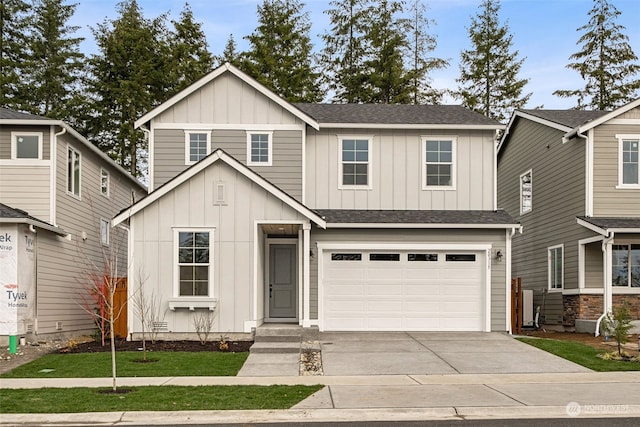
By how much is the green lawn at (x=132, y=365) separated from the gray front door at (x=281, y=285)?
4.29 metres

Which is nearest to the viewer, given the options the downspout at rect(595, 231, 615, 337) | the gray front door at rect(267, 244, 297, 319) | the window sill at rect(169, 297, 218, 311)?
the window sill at rect(169, 297, 218, 311)

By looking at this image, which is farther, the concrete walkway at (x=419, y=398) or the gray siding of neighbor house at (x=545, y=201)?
the gray siding of neighbor house at (x=545, y=201)

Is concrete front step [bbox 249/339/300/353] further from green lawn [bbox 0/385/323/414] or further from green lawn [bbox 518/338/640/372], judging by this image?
green lawn [bbox 518/338/640/372]

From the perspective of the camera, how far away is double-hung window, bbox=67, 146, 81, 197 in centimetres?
2047

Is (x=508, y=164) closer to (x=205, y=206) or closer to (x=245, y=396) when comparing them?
(x=205, y=206)

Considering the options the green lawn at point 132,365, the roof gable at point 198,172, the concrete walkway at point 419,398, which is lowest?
the green lawn at point 132,365

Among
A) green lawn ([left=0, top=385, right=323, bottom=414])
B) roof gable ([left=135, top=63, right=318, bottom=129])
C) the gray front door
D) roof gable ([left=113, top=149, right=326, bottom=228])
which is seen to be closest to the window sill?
roof gable ([left=113, top=149, right=326, bottom=228])

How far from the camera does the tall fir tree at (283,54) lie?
36.1 m

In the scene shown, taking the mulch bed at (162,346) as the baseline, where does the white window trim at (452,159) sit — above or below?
above

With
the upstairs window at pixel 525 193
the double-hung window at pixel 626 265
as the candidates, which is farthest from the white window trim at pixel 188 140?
the double-hung window at pixel 626 265

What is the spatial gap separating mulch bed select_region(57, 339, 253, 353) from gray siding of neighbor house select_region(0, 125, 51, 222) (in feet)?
13.2

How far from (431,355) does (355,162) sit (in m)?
7.36

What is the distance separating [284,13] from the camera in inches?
1502

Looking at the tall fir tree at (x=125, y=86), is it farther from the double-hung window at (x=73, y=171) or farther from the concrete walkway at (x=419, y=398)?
the concrete walkway at (x=419, y=398)
